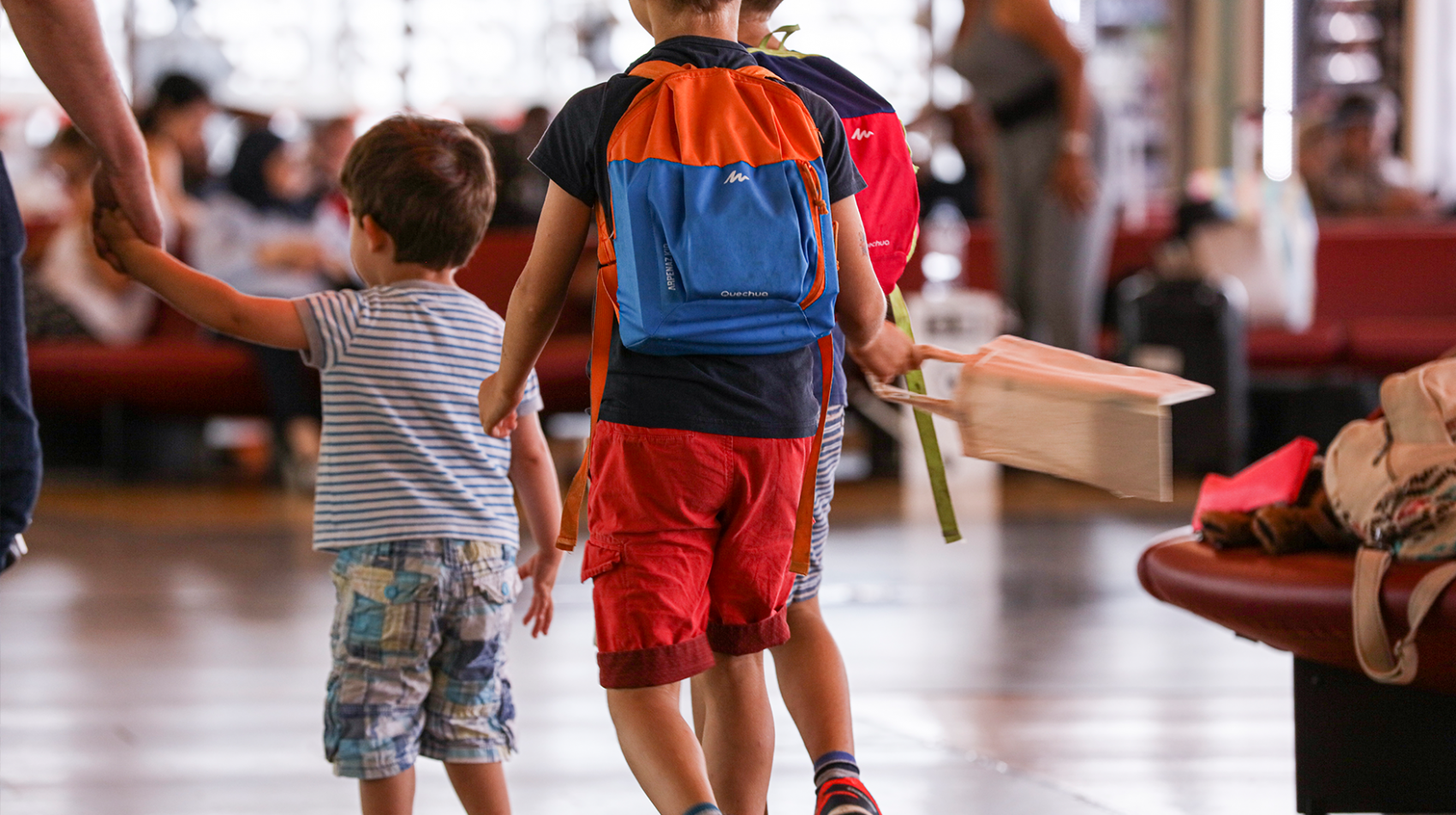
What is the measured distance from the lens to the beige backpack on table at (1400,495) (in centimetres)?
173

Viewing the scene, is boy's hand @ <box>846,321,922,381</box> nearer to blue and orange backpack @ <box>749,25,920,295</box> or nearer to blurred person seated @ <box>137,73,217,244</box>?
blue and orange backpack @ <box>749,25,920,295</box>

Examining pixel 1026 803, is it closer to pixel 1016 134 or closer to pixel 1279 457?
pixel 1279 457

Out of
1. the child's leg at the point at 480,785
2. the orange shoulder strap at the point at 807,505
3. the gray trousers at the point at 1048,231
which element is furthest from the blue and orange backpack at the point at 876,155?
the gray trousers at the point at 1048,231

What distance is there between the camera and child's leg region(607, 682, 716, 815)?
1.44 m

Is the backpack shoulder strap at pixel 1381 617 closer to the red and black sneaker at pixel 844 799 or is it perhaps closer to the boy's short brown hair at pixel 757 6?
the red and black sneaker at pixel 844 799

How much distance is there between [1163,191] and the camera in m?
14.0

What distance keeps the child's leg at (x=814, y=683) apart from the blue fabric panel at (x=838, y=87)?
581mm

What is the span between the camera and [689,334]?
1418 mm

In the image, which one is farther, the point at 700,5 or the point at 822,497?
the point at 822,497

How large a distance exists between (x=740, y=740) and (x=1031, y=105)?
156 inches

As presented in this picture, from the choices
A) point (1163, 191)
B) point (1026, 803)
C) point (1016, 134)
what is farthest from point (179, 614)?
point (1163, 191)

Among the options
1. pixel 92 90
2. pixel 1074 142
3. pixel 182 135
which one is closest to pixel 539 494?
pixel 92 90

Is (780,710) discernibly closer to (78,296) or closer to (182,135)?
(78,296)

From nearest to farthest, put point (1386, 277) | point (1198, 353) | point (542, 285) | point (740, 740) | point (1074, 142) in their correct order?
1. point (542, 285)
2. point (740, 740)
3. point (1074, 142)
4. point (1198, 353)
5. point (1386, 277)
